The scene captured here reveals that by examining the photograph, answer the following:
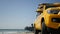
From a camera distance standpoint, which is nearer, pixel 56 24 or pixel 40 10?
pixel 56 24

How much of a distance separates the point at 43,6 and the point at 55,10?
5.02 feet

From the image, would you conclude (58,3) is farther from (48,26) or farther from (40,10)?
(48,26)

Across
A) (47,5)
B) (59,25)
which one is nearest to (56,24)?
(59,25)

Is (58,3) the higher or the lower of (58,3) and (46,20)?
the higher

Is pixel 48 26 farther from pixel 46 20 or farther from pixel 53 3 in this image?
pixel 53 3

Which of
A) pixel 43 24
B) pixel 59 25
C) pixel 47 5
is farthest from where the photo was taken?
pixel 47 5

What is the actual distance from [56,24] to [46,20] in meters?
0.57

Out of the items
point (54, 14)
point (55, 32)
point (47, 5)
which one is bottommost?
point (55, 32)

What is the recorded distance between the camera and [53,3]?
40.0 feet

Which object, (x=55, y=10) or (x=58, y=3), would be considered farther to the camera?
(x=58, y=3)

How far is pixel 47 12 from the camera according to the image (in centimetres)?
1047

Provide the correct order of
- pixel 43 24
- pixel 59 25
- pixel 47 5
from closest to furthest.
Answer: pixel 59 25 < pixel 43 24 < pixel 47 5

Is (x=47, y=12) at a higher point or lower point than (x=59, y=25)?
higher

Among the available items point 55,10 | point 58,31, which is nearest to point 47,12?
point 55,10
